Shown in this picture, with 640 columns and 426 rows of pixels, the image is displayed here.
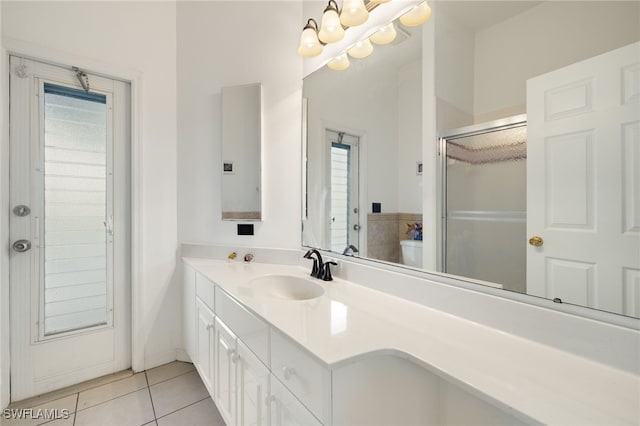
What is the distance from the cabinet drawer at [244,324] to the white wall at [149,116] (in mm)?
901

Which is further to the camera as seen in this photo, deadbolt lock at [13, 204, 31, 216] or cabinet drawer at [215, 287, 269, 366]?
deadbolt lock at [13, 204, 31, 216]

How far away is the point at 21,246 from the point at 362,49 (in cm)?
221

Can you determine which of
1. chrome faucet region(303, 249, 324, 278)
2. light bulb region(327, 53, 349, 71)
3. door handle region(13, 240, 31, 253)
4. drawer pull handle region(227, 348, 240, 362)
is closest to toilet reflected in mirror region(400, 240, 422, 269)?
chrome faucet region(303, 249, 324, 278)

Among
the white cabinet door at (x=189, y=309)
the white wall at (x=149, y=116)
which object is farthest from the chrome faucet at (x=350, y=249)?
the white wall at (x=149, y=116)

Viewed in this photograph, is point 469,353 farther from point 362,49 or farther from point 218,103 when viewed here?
point 218,103

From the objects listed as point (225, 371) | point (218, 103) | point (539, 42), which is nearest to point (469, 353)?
point (539, 42)

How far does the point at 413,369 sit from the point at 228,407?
929 mm

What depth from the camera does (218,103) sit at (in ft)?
6.68

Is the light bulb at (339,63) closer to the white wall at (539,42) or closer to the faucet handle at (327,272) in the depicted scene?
the white wall at (539,42)

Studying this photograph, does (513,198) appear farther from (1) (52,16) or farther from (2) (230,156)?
(1) (52,16)

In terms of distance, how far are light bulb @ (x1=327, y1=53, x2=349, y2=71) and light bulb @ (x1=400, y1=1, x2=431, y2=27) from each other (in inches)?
15.7

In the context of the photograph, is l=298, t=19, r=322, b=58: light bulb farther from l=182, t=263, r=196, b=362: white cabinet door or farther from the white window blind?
l=182, t=263, r=196, b=362: white cabinet door

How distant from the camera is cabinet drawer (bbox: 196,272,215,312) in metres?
1.44

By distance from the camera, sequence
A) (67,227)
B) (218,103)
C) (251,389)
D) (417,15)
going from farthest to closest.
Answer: (218,103) < (67,227) < (417,15) < (251,389)
